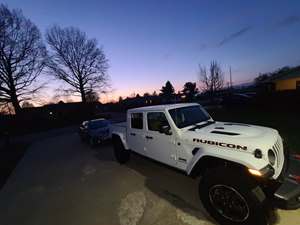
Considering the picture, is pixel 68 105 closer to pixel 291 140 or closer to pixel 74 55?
pixel 74 55

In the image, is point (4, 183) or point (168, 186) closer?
point (168, 186)

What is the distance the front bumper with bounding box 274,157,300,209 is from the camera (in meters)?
2.53

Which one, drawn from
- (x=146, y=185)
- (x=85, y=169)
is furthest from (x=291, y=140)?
(x=85, y=169)

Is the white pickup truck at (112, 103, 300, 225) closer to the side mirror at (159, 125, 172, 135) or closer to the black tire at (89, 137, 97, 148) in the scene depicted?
the side mirror at (159, 125, 172, 135)

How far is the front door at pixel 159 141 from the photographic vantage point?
165 inches

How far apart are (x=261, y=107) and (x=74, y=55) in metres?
29.1

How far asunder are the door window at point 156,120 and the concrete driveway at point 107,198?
1.21 meters

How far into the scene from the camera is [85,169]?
704 centimetres

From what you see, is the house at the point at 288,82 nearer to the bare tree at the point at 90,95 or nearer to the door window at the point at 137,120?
the door window at the point at 137,120

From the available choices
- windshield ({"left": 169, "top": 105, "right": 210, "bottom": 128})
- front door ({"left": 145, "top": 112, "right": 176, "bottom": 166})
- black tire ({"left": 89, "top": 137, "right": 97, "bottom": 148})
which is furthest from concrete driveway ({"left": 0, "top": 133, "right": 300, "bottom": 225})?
black tire ({"left": 89, "top": 137, "right": 97, "bottom": 148})

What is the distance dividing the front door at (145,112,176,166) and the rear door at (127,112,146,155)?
0.27 metres

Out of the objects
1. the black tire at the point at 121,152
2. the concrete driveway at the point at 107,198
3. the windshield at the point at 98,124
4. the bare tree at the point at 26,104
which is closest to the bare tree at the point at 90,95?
the bare tree at the point at 26,104

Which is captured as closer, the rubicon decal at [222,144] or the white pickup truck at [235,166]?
the white pickup truck at [235,166]

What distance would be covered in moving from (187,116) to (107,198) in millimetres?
2788
